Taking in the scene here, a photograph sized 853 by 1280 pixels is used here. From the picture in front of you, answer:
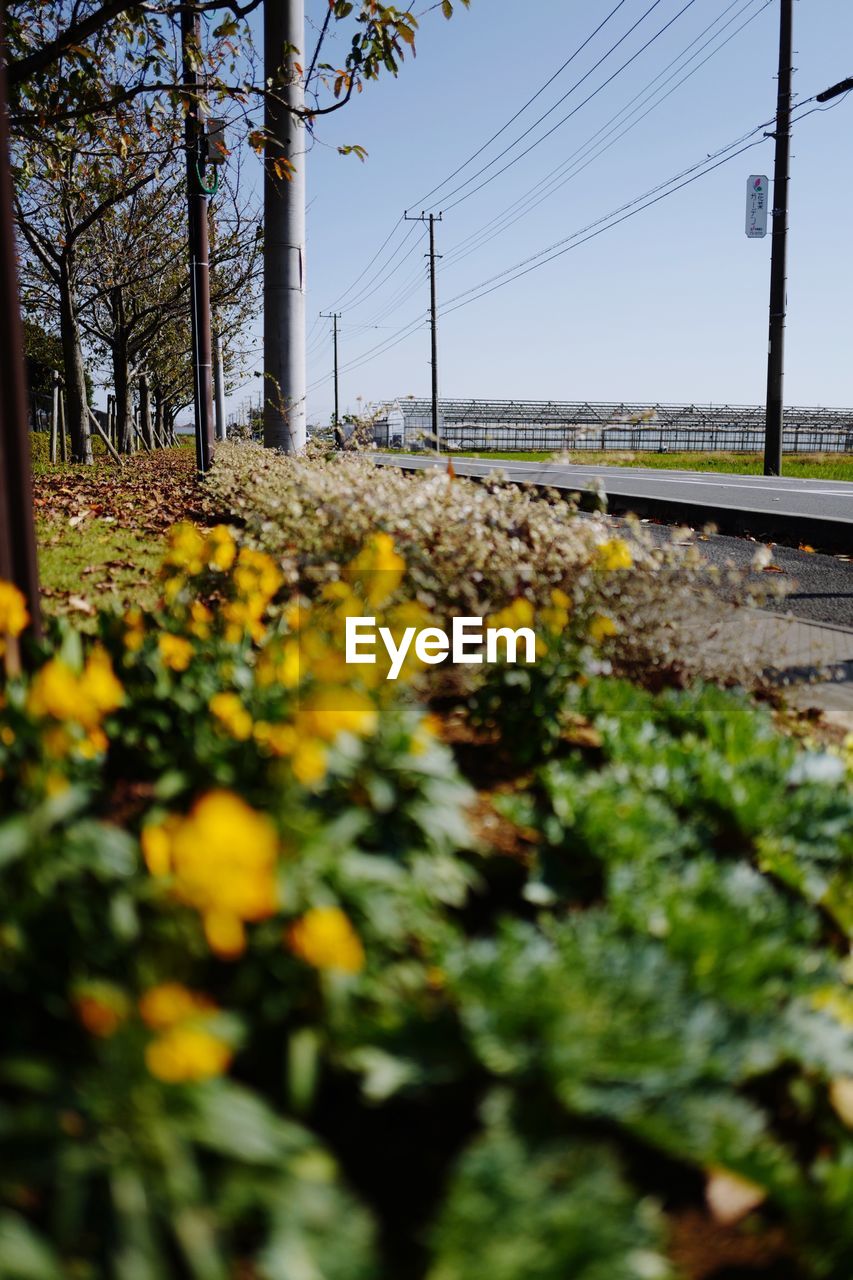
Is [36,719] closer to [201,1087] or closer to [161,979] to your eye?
[161,979]

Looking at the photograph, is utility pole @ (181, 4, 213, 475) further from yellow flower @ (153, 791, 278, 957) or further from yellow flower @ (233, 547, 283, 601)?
yellow flower @ (153, 791, 278, 957)

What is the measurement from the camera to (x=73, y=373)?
15.9 meters

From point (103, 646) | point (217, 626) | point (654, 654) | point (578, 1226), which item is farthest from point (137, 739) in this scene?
point (654, 654)

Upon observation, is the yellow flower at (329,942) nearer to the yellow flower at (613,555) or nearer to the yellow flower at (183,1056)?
the yellow flower at (183,1056)

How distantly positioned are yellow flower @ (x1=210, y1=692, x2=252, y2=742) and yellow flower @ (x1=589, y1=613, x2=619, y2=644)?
1.44 meters

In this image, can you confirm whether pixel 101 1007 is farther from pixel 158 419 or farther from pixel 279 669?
pixel 158 419

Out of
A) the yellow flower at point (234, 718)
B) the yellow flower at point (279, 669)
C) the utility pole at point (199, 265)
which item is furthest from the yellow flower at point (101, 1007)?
the utility pole at point (199, 265)

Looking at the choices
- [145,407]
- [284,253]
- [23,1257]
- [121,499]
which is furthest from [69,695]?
[145,407]

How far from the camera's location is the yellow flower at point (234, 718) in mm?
2092

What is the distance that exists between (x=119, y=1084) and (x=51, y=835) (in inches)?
24.6

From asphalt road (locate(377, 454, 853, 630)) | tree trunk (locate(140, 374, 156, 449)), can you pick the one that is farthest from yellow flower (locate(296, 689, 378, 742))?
tree trunk (locate(140, 374, 156, 449))

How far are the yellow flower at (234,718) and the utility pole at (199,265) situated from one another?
876 cm

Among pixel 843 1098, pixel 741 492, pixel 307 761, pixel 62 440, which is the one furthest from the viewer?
pixel 62 440

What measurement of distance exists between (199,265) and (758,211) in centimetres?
1335
